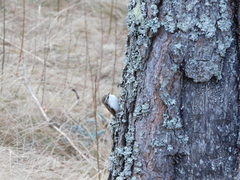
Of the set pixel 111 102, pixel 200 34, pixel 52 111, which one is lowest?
pixel 52 111

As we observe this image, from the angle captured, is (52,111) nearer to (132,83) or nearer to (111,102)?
(111,102)

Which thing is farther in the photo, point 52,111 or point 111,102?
point 52,111

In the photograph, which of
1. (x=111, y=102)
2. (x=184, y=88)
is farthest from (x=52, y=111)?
(x=184, y=88)

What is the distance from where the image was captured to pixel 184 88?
4.02 ft

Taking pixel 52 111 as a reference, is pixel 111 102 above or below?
above

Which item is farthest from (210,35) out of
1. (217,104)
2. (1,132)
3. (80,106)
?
→ (80,106)

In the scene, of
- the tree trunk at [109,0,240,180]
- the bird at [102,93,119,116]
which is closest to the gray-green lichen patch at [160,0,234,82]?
the tree trunk at [109,0,240,180]

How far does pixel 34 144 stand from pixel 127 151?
1.23 metres

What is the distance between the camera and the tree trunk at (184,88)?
1184 millimetres

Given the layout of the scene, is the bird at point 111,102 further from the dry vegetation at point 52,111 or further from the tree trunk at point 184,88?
the dry vegetation at point 52,111

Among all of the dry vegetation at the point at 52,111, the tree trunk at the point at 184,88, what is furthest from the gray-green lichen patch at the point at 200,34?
the dry vegetation at the point at 52,111

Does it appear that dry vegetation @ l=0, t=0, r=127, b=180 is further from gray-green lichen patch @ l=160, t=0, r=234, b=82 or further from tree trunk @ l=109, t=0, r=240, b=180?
gray-green lichen patch @ l=160, t=0, r=234, b=82

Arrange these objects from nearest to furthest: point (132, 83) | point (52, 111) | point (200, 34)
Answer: point (200, 34) → point (132, 83) → point (52, 111)

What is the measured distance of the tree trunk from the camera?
1.18m
